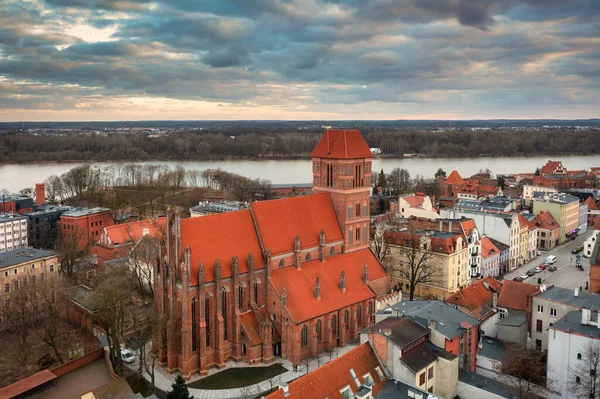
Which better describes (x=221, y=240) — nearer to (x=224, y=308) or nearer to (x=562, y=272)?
(x=224, y=308)

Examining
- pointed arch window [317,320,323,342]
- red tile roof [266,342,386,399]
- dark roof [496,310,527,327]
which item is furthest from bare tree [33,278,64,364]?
dark roof [496,310,527,327]

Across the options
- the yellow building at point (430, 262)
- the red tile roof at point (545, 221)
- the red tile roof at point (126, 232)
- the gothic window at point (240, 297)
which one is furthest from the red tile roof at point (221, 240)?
the red tile roof at point (545, 221)

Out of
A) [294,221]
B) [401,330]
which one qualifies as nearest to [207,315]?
[294,221]

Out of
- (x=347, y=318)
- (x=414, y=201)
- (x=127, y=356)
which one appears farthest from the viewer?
(x=414, y=201)

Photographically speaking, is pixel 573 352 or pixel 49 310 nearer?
pixel 573 352

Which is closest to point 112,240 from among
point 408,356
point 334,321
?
point 334,321

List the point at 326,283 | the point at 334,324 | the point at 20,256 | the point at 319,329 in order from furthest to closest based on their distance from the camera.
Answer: the point at 20,256
the point at 326,283
the point at 334,324
the point at 319,329

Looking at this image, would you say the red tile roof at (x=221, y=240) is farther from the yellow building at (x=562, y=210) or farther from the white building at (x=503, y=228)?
the yellow building at (x=562, y=210)
